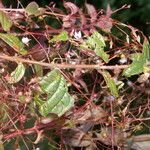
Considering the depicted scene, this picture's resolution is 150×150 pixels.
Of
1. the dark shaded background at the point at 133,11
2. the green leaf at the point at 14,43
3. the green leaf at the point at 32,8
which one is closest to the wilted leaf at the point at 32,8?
the green leaf at the point at 32,8

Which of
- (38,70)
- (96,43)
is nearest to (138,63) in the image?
(96,43)

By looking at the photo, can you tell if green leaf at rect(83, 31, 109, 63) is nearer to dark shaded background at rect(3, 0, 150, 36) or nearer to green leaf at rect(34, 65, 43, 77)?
green leaf at rect(34, 65, 43, 77)

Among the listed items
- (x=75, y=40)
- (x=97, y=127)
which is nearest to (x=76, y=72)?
(x=75, y=40)

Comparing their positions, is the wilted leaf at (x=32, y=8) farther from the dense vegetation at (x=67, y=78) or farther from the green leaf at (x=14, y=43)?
the green leaf at (x=14, y=43)

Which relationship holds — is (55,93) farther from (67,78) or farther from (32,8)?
(32,8)

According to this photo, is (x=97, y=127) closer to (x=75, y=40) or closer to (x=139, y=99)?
(x=139, y=99)

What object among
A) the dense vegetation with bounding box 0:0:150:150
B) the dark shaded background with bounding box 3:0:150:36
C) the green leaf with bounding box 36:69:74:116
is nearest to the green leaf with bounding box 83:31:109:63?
the dense vegetation with bounding box 0:0:150:150
